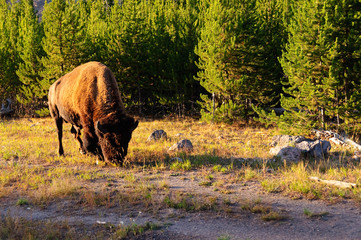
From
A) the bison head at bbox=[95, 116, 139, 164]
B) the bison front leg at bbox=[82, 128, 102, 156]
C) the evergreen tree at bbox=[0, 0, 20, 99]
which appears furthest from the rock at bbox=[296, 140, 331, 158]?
the evergreen tree at bbox=[0, 0, 20, 99]

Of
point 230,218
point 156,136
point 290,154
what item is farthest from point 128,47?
point 230,218

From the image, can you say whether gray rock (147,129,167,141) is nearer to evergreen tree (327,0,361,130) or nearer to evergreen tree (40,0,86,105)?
evergreen tree (327,0,361,130)

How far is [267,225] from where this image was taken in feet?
15.9

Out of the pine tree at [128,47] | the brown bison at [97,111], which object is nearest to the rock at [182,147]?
the brown bison at [97,111]

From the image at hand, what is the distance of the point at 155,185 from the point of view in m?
7.12

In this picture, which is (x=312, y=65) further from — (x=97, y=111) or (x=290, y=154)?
(x=97, y=111)

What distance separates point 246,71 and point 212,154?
9799mm

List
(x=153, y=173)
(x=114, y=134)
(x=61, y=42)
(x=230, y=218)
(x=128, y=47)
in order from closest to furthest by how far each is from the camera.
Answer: (x=230, y=218)
(x=114, y=134)
(x=153, y=173)
(x=61, y=42)
(x=128, y=47)

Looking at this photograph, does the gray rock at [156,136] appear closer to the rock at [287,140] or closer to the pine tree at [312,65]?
the rock at [287,140]

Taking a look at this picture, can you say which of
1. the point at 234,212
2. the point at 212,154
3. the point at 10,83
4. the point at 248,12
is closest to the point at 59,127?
the point at 212,154

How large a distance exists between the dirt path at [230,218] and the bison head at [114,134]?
2243mm

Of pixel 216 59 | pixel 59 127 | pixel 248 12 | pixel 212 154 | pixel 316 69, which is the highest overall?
pixel 248 12

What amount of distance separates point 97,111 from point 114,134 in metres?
1.16

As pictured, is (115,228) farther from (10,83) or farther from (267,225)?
(10,83)
